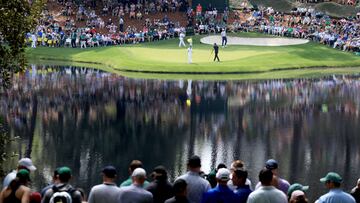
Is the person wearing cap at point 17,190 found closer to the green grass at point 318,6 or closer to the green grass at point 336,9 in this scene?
the green grass at point 318,6

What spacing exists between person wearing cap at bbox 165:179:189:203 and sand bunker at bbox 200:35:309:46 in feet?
227

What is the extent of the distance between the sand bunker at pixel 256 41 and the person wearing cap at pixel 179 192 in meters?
69.3

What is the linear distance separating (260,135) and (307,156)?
18.7 ft

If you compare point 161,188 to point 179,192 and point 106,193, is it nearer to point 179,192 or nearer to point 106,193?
point 106,193

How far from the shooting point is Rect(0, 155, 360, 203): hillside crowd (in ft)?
56.3

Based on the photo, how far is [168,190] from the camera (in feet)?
61.4

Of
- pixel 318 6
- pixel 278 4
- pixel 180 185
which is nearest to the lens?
pixel 180 185

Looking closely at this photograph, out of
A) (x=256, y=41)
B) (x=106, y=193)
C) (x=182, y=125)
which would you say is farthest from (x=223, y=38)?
(x=106, y=193)

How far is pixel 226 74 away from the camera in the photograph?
226 ft

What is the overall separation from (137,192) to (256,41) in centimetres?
7087

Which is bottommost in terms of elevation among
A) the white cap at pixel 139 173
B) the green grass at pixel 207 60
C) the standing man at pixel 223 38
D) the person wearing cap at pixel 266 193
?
the green grass at pixel 207 60

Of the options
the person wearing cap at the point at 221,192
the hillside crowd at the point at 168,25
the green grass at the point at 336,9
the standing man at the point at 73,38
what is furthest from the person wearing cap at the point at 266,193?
the green grass at the point at 336,9

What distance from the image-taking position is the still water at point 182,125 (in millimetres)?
34406

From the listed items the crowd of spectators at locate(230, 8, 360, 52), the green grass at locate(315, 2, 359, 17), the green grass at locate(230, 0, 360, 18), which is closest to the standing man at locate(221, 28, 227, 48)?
the crowd of spectators at locate(230, 8, 360, 52)
